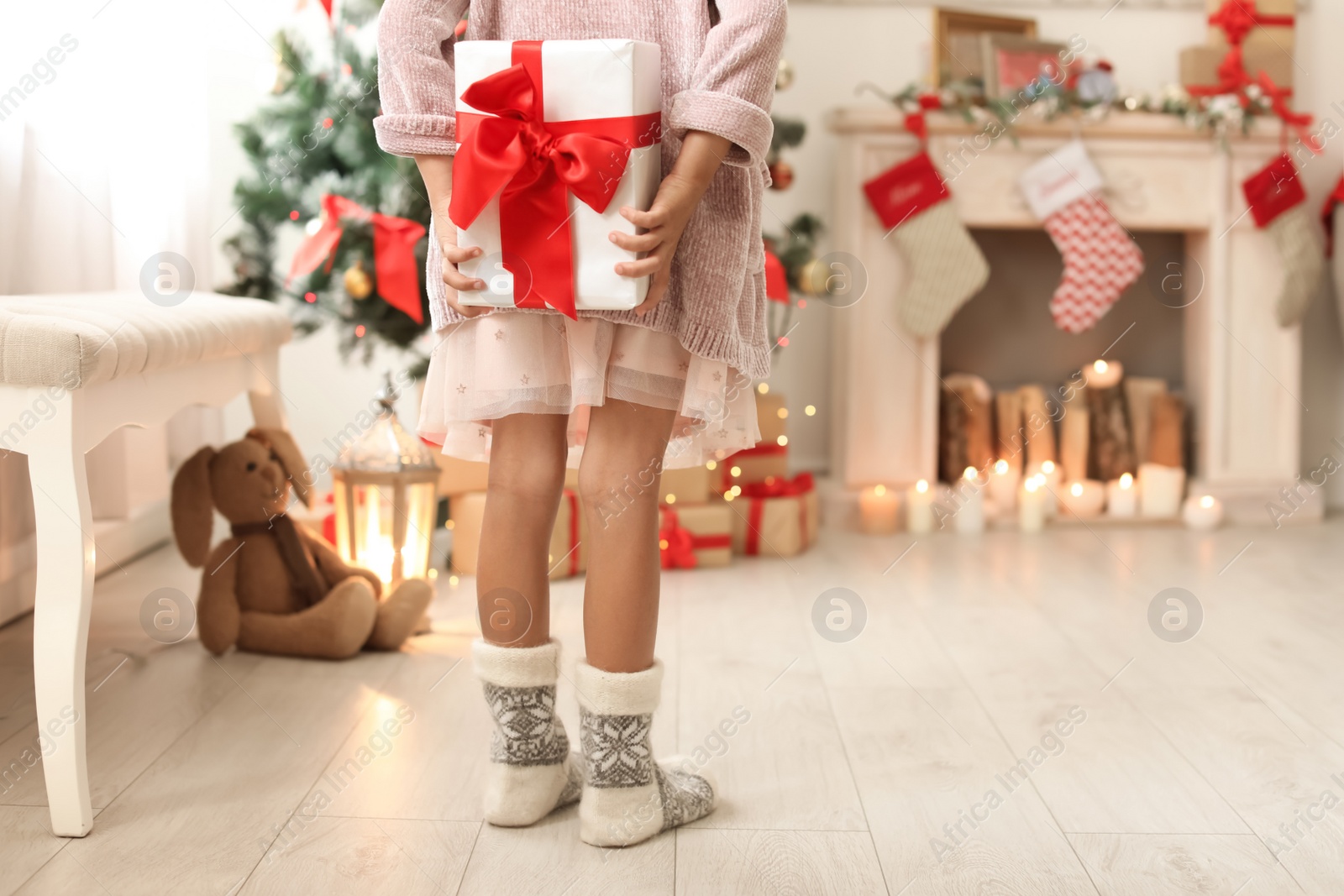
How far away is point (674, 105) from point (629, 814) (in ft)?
2.08

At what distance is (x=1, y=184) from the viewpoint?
1624 millimetres

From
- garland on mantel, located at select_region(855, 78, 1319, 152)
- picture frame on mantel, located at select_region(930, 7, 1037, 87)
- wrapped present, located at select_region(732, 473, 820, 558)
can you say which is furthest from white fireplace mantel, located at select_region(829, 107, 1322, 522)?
wrapped present, located at select_region(732, 473, 820, 558)

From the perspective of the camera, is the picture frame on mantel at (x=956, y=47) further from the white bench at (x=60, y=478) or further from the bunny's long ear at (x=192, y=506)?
the white bench at (x=60, y=478)

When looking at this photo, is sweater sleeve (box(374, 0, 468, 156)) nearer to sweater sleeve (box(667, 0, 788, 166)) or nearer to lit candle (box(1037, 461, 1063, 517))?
sweater sleeve (box(667, 0, 788, 166))

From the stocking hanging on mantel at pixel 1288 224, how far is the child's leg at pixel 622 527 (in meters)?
2.10

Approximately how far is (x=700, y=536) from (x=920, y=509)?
63 centimetres

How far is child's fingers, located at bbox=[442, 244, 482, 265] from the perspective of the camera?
0.93m

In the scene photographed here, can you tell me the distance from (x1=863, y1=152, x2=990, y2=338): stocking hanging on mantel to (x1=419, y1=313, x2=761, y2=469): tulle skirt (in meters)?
1.59

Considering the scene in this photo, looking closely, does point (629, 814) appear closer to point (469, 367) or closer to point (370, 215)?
point (469, 367)

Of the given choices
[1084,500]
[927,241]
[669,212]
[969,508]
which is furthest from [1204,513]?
[669,212]

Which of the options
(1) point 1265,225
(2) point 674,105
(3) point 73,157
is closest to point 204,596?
(3) point 73,157

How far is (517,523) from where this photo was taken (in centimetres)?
108

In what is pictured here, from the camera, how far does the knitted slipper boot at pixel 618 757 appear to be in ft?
3.47

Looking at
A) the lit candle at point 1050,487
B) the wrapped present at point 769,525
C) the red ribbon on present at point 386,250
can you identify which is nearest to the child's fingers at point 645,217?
the red ribbon on present at point 386,250
